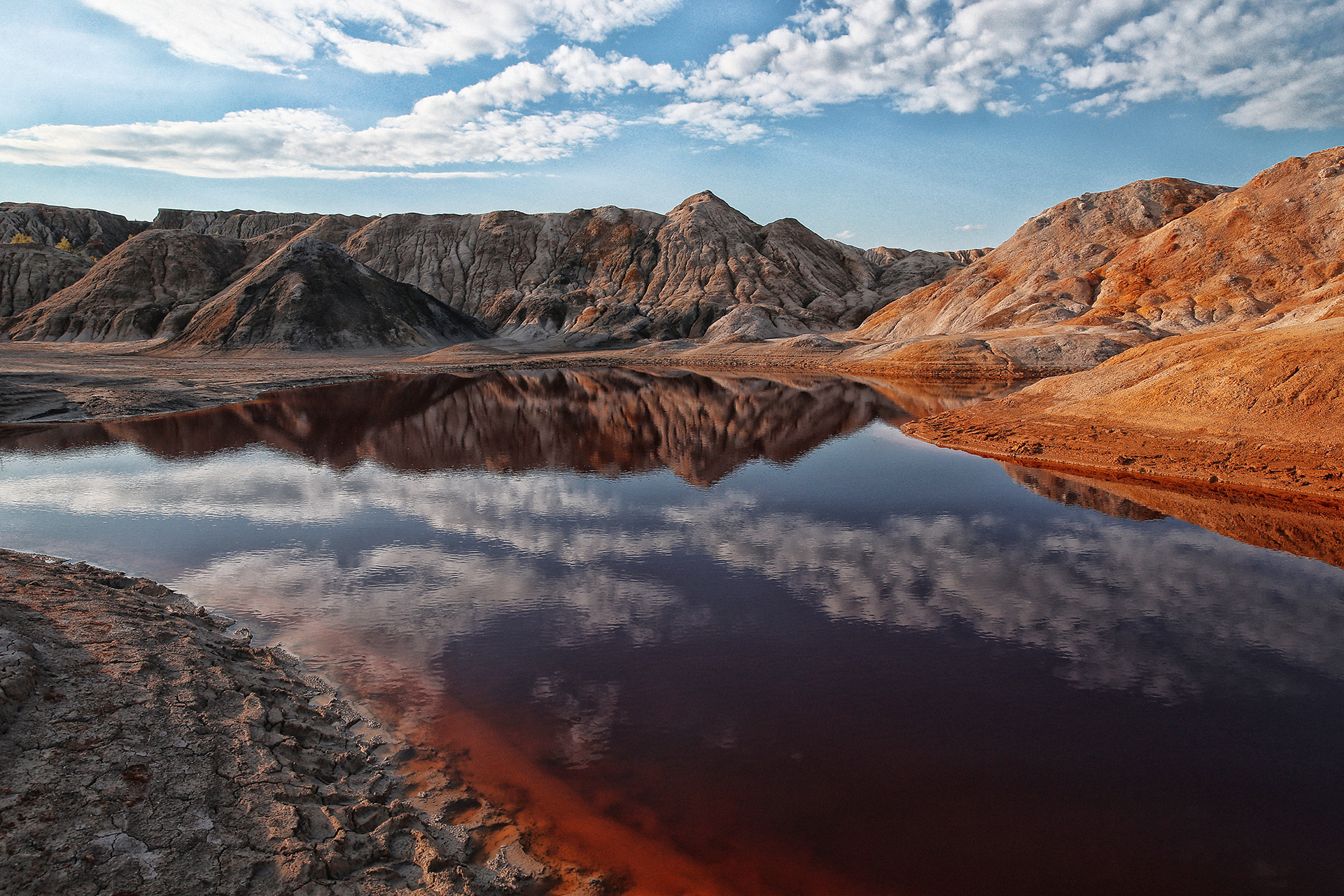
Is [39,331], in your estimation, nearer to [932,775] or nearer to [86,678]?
[86,678]

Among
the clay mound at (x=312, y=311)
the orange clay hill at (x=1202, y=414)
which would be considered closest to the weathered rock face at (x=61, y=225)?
the clay mound at (x=312, y=311)

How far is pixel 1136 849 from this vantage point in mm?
7008

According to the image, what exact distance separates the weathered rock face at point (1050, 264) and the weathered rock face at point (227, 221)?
493 feet

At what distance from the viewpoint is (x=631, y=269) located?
452 ft

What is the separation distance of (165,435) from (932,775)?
37.0 meters

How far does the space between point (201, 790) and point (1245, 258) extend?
277ft

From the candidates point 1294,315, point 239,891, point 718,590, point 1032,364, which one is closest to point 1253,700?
point 718,590

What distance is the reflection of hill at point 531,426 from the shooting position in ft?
93.0

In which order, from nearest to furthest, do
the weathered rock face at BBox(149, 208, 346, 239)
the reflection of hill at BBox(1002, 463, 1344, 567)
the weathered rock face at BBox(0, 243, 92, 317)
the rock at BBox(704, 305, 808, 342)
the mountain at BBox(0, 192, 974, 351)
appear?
the reflection of hill at BBox(1002, 463, 1344, 567)
the rock at BBox(704, 305, 808, 342)
the mountain at BBox(0, 192, 974, 351)
the weathered rock face at BBox(0, 243, 92, 317)
the weathered rock face at BBox(149, 208, 346, 239)

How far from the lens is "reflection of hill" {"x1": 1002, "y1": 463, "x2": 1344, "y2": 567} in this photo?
53.0 feet

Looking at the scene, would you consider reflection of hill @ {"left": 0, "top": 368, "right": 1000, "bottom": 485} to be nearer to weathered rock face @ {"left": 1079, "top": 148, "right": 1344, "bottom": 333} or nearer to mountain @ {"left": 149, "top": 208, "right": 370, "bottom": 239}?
weathered rock face @ {"left": 1079, "top": 148, "right": 1344, "bottom": 333}

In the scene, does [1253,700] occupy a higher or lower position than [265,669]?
higher

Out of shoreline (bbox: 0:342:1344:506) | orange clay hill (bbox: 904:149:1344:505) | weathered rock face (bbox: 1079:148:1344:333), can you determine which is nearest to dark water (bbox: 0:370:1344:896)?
shoreline (bbox: 0:342:1344:506)

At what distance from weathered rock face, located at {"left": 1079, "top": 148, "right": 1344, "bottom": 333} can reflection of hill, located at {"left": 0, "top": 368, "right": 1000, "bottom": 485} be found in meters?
31.0
